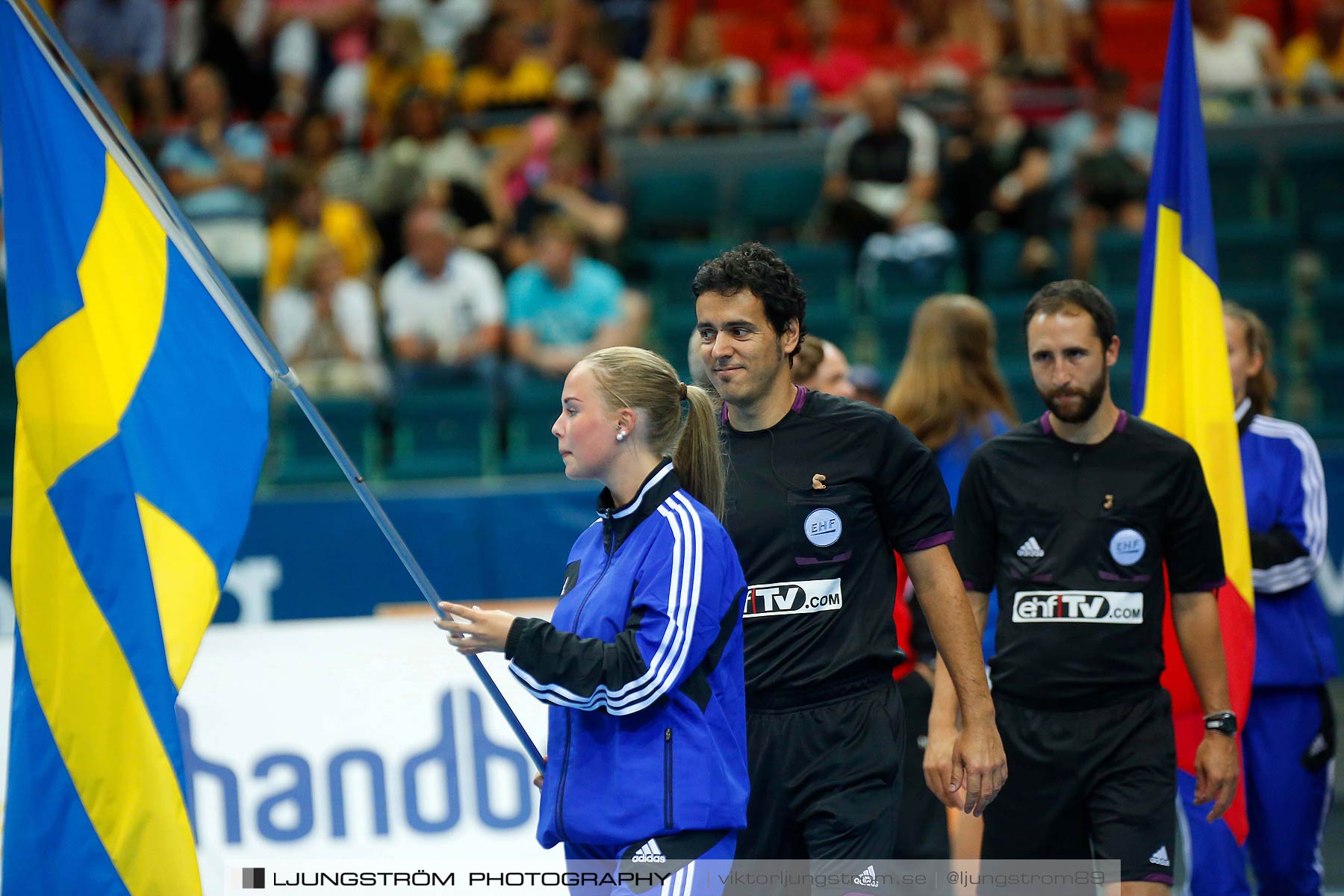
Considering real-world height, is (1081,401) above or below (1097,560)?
above

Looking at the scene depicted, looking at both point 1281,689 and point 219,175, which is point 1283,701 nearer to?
point 1281,689

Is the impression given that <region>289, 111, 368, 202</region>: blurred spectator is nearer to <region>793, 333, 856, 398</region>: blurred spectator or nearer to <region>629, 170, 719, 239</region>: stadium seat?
<region>629, 170, 719, 239</region>: stadium seat

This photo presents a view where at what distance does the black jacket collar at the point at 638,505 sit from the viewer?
3.52 m

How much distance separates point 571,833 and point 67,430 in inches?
60.3

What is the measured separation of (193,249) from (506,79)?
9138 mm

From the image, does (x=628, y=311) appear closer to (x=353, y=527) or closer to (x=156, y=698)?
(x=353, y=527)

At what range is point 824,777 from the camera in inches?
156

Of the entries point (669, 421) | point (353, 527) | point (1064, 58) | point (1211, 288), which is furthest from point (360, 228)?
point (669, 421)

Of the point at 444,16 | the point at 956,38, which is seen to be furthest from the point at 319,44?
the point at 956,38

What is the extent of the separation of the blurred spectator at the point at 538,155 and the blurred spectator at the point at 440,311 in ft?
3.42

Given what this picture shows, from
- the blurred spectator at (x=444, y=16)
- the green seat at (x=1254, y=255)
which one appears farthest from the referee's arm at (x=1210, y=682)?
the blurred spectator at (x=444, y=16)

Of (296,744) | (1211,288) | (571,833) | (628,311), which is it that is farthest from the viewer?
(628,311)

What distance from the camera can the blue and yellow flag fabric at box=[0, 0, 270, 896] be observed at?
3582mm

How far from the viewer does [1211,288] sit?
5211 mm
